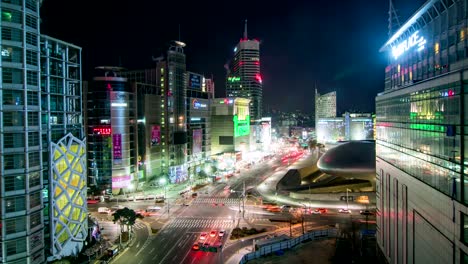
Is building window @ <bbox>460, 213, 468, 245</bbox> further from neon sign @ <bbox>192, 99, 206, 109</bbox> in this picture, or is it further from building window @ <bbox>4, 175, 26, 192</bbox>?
neon sign @ <bbox>192, 99, 206, 109</bbox>

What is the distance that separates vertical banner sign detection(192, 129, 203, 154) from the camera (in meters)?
145

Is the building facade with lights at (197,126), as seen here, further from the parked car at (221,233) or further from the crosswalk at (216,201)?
the parked car at (221,233)

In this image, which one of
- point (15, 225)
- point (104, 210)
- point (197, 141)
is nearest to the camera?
point (15, 225)

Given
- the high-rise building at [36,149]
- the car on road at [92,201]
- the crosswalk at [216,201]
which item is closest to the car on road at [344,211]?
the crosswalk at [216,201]

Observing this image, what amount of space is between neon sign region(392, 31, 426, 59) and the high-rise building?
5374cm

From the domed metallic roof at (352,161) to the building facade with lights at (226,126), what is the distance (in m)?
75.8

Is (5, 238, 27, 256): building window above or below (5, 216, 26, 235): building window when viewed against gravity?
below

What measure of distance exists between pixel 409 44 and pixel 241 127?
14061 centimetres

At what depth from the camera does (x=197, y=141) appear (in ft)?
481

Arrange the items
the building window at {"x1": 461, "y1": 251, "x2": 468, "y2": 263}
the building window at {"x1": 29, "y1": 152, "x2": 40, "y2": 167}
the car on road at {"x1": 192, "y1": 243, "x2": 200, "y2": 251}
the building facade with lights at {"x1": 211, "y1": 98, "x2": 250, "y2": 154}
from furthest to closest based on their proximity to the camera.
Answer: the building facade with lights at {"x1": 211, "y1": 98, "x2": 250, "y2": 154}, the car on road at {"x1": 192, "y1": 243, "x2": 200, "y2": 251}, the building window at {"x1": 29, "y1": 152, "x2": 40, "y2": 167}, the building window at {"x1": 461, "y1": 251, "x2": 468, "y2": 263}

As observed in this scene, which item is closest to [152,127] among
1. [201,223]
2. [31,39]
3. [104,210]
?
[104,210]

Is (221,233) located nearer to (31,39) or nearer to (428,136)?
(428,136)

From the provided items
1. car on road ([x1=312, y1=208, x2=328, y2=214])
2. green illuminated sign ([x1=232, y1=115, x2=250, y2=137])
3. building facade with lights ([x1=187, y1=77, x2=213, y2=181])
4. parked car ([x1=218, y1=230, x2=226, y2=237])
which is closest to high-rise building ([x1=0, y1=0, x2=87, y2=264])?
parked car ([x1=218, y1=230, x2=226, y2=237])

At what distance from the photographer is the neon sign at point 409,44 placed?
43519 mm
